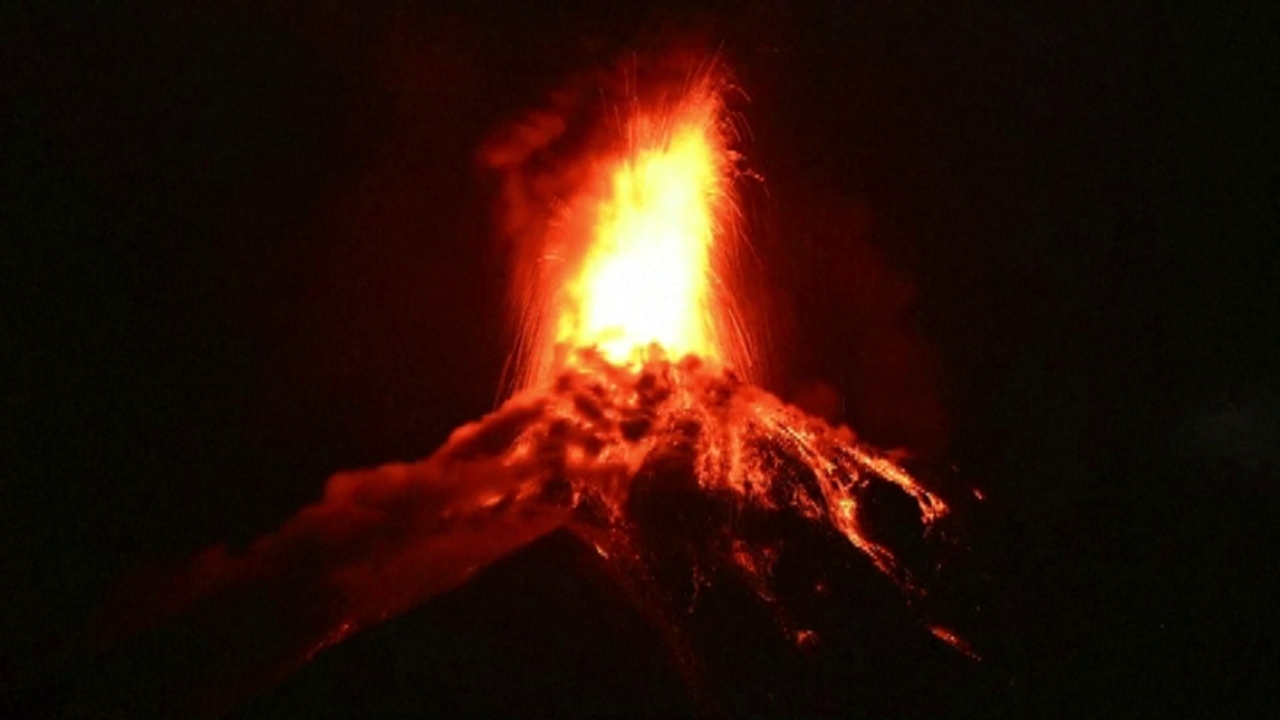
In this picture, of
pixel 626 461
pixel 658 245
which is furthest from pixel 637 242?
pixel 626 461

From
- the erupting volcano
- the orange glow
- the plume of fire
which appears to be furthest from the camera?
the orange glow

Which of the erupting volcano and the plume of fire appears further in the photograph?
the plume of fire

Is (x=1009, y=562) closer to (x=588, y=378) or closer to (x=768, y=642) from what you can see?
(x=768, y=642)

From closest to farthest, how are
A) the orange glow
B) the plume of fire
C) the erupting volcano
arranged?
the erupting volcano → the plume of fire → the orange glow

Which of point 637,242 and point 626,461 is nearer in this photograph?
Answer: point 626,461

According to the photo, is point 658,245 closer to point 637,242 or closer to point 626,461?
point 637,242

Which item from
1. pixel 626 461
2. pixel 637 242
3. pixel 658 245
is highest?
pixel 637 242
